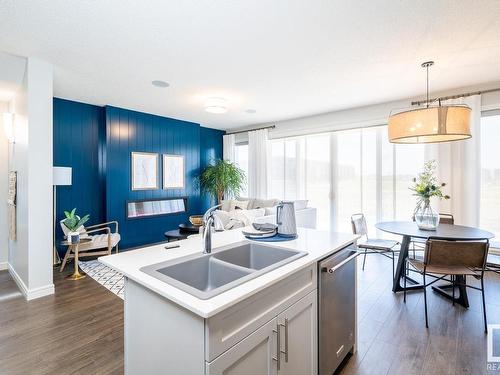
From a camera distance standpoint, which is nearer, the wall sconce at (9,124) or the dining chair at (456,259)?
the dining chair at (456,259)

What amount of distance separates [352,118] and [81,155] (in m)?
4.90

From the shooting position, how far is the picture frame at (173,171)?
17.9 ft

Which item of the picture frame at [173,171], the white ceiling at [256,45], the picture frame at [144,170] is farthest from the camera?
the picture frame at [173,171]

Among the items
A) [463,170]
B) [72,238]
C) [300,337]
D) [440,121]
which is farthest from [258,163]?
[300,337]

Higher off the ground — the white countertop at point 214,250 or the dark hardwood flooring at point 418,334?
the white countertop at point 214,250

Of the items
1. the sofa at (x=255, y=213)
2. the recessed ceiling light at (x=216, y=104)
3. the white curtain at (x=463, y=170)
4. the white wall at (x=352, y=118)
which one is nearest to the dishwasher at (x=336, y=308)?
the sofa at (x=255, y=213)

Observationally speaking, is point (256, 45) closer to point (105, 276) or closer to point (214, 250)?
point (214, 250)

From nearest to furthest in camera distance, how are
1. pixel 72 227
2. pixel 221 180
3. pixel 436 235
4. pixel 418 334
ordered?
1. pixel 418 334
2. pixel 436 235
3. pixel 72 227
4. pixel 221 180

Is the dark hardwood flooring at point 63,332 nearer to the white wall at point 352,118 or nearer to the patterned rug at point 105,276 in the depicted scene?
the patterned rug at point 105,276

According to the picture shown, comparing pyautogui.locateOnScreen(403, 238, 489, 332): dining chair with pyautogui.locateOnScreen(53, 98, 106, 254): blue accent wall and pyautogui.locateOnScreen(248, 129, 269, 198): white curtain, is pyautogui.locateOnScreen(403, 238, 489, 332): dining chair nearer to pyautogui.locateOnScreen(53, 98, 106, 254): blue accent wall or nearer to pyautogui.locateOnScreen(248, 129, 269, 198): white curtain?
pyautogui.locateOnScreen(248, 129, 269, 198): white curtain

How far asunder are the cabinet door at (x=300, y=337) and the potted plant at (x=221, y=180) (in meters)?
4.71

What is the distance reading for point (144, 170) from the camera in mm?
5078

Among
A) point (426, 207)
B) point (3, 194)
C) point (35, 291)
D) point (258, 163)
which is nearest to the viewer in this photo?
point (35, 291)

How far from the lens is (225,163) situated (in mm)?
6145
